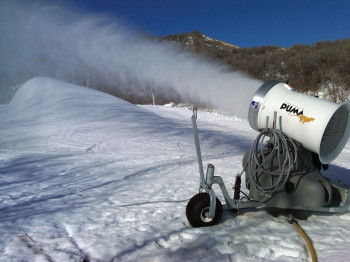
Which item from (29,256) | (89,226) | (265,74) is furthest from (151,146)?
(265,74)

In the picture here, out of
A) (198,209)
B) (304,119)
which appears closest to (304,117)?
(304,119)

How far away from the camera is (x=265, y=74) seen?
117ft

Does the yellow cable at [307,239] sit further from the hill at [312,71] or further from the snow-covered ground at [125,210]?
the hill at [312,71]

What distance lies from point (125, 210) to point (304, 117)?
2.76 m

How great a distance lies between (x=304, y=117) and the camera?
3.72 metres

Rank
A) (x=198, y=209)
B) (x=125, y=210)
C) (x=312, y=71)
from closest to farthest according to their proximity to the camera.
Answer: (x=198, y=209) < (x=125, y=210) < (x=312, y=71)

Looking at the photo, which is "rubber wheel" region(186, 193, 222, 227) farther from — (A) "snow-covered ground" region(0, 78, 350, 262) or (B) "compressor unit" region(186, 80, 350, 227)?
(A) "snow-covered ground" region(0, 78, 350, 262)

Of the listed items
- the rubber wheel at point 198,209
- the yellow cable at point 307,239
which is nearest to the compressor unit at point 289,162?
the rubber wheel at point 198,209

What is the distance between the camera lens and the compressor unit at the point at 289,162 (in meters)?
3.54

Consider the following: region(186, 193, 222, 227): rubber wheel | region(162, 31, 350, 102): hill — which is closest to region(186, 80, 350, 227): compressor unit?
region(186, 193, 222, 227): rubber wheel

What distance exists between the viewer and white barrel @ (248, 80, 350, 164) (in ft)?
12.0

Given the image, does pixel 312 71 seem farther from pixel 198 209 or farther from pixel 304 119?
pixel 198 209

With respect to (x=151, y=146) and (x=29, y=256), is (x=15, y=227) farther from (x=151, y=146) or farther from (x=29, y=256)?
(x=151, y=146)

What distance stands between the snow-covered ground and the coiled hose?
47cm
